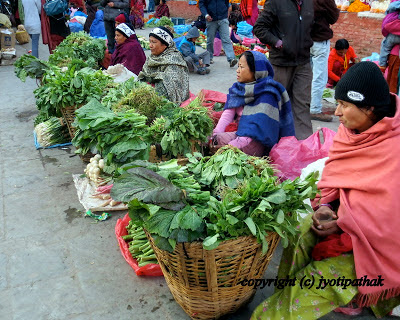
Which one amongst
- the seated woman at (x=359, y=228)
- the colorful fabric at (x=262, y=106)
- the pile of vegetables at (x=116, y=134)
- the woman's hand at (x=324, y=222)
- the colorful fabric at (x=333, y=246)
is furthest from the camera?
the colorful fabric at (x=262, y=106)

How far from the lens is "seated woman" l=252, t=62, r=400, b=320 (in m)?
1.98

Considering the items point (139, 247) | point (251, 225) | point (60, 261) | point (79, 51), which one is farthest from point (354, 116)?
point (79, 51)

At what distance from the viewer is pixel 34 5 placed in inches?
306

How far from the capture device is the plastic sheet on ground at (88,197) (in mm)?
3502

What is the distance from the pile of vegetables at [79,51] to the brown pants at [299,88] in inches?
117

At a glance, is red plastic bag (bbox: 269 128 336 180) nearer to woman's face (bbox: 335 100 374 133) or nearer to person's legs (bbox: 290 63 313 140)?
woman's face (bbox: 335 100 374 133)

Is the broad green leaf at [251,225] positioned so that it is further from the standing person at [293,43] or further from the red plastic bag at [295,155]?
the standing person at [293,43]

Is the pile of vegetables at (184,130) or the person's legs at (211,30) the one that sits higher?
the pile of vegetables at (184,130)

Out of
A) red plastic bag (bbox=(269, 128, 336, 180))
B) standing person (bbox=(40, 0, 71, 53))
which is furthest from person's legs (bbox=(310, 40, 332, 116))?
standing person (bbox=(40, 0, 71, 53))

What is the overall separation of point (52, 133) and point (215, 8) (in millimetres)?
4655

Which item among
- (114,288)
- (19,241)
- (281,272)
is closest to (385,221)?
(281,272)

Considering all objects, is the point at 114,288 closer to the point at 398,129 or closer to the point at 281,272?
the point at 281,272

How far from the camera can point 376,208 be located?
6.45 ft

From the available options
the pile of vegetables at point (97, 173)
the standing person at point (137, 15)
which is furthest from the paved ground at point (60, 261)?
the standing person at point (137, 15)
